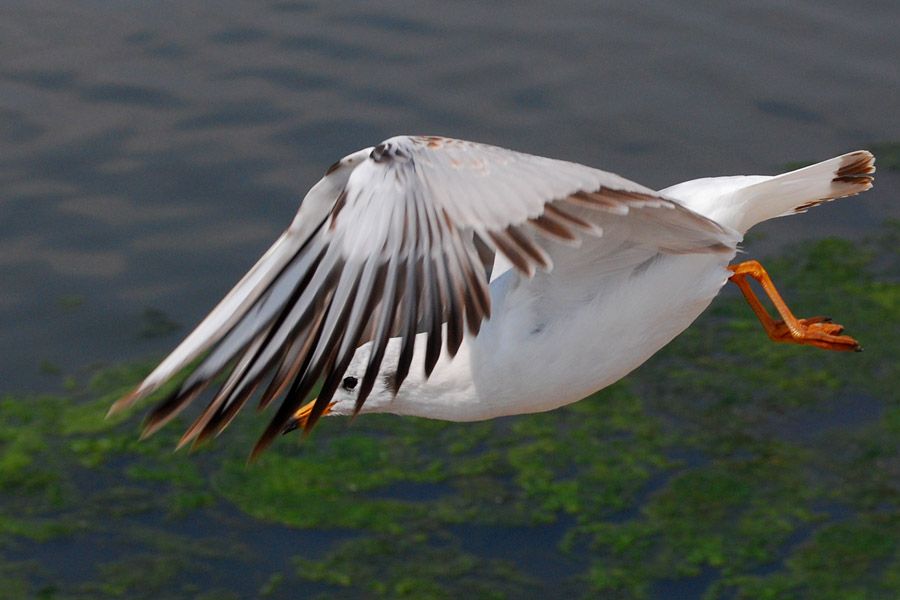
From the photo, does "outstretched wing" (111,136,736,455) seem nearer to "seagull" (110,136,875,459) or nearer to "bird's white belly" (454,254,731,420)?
"seagull" (110,136,875,459)

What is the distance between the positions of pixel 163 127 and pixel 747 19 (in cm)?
345

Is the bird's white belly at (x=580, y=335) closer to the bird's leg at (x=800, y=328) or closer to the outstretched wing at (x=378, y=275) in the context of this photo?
the bird's leg at (x=800, y=328)

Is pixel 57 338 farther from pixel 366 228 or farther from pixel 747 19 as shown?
pixel 747 19

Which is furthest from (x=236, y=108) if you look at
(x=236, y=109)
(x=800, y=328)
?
(x=800, y=328)

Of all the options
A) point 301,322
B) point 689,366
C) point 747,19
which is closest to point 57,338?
point 689,366

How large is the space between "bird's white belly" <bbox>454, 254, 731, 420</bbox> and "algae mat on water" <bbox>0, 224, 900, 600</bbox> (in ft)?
4.89

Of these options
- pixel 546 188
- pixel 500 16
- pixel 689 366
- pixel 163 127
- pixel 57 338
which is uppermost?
pixel 500 16

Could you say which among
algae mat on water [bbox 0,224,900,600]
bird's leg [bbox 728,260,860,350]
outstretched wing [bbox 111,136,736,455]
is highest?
outstretched wing [bbox 111,136,736,455]

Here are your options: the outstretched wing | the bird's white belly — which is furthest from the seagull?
the bird's white belly

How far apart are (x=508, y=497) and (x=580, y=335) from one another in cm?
180

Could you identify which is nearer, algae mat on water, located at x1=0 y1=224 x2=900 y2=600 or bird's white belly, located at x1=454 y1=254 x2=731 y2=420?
bird's white belly, located at x1=454 y1=254 x2=731 y2=420

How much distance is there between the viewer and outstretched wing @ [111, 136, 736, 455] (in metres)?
2.68

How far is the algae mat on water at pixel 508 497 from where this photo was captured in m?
4.75

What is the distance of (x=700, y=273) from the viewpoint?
137 inches
